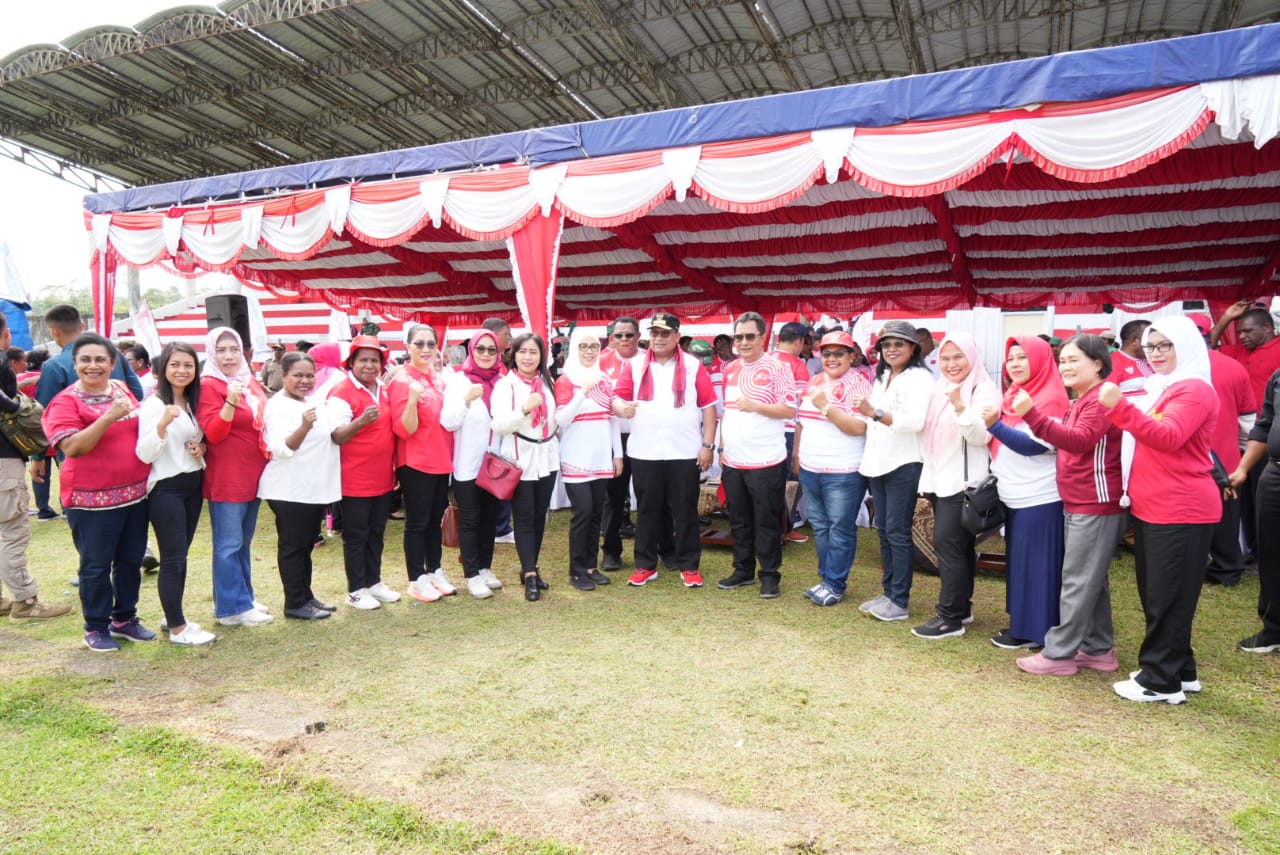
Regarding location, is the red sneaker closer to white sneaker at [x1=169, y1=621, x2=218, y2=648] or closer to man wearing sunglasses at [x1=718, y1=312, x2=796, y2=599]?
man wearing sunglasses at [x1=718, y1=312, x2=796, y2=599]

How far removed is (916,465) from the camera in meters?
3.77

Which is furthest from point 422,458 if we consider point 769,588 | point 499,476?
point 769,588

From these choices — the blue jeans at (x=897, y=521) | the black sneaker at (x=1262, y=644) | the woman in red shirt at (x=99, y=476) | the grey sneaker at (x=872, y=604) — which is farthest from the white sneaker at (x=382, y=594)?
the black sneaker at (x=1262, y=644)

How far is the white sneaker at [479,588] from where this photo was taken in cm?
432

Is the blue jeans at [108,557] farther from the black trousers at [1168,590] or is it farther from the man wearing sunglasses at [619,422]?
the black trousers at [1168,590]

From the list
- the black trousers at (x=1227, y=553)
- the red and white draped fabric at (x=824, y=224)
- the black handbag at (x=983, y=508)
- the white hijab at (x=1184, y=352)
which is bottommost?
the black trousers at (x=1227, y=553)

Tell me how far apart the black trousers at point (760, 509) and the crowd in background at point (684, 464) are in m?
0.01

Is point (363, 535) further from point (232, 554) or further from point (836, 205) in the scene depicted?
point (836, 205)

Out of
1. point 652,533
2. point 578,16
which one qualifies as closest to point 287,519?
point 652,533

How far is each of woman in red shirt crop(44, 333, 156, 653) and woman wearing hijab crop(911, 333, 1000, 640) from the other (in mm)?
3503

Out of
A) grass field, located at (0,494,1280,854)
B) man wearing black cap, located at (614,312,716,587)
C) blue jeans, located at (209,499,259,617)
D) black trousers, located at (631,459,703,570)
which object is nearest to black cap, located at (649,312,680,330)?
man wearing black cap, located at (614,312,716,587)

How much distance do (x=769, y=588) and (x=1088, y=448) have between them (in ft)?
6.20

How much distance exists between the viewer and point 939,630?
367 cm

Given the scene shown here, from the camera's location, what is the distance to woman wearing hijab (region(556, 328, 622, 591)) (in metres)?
4.46
